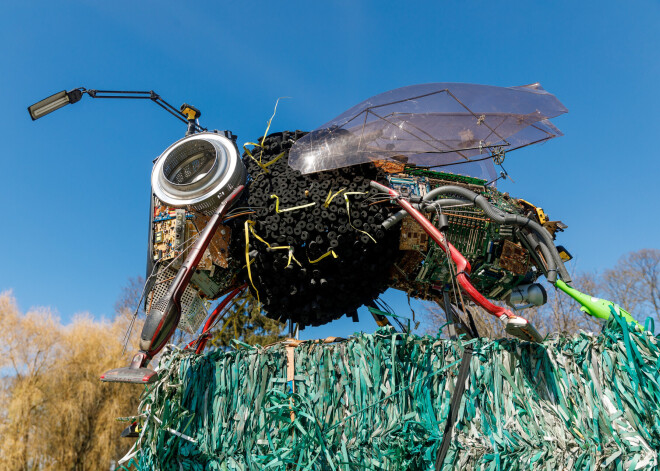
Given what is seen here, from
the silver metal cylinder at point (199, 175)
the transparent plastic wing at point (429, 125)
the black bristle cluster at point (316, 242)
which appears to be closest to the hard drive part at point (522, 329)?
the black bristle cluster at point (316, 242)

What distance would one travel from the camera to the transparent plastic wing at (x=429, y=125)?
15.7ft

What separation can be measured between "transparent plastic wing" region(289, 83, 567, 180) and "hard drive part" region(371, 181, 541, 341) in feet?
1.36

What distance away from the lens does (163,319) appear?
165 inches

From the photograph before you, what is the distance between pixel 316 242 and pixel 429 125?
1490 mm

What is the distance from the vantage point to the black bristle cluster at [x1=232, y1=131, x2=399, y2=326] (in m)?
4.63

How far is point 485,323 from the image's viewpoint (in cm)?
1459

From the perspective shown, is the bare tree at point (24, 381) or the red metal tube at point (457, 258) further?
the bare tree at point (24, 381)

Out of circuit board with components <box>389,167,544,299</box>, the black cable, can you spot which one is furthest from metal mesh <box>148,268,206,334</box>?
the black cable

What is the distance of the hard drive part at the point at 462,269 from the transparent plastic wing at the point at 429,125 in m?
0.41

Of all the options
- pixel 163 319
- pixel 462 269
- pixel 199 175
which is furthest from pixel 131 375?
pixel 462 269

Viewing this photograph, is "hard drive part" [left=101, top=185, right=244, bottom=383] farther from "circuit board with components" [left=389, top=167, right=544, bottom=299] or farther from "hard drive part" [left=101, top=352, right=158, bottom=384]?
"circuit board with components" [left=389, top=167, right=544, bottom=299]

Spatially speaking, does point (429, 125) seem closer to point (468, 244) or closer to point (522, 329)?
point (468, 244)

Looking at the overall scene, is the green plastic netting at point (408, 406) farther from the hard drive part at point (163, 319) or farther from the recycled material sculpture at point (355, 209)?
the recycled material sculpture at point (355, 209)

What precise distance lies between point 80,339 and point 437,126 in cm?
1204
